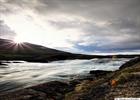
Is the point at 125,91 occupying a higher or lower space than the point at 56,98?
higher

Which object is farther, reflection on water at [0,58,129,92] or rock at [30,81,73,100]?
reflection on water at [0,58,129,92]

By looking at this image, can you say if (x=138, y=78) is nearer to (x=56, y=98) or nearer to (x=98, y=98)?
(x=98, y=98)

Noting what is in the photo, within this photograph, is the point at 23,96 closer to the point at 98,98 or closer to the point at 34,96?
the point at 34,96

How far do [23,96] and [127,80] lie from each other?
6340mm

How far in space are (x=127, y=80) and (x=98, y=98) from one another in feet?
6.71

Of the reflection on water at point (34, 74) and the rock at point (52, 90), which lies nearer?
the rock at point (52, 90)

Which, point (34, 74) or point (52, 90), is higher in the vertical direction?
point (52, 90)

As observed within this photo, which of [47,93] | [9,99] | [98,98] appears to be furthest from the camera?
[47,93]

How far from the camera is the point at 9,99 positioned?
43.7ft

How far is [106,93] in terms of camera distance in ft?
35.7

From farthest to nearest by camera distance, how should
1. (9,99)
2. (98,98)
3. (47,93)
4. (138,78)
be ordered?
(47,93), (9,99), (138,78), (98,98)

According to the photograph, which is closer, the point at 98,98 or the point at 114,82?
the point at 98,98

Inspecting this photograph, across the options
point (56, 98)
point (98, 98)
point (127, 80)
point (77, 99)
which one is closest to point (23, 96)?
point (56, 98)

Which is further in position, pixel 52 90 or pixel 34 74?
pixel 34 74
